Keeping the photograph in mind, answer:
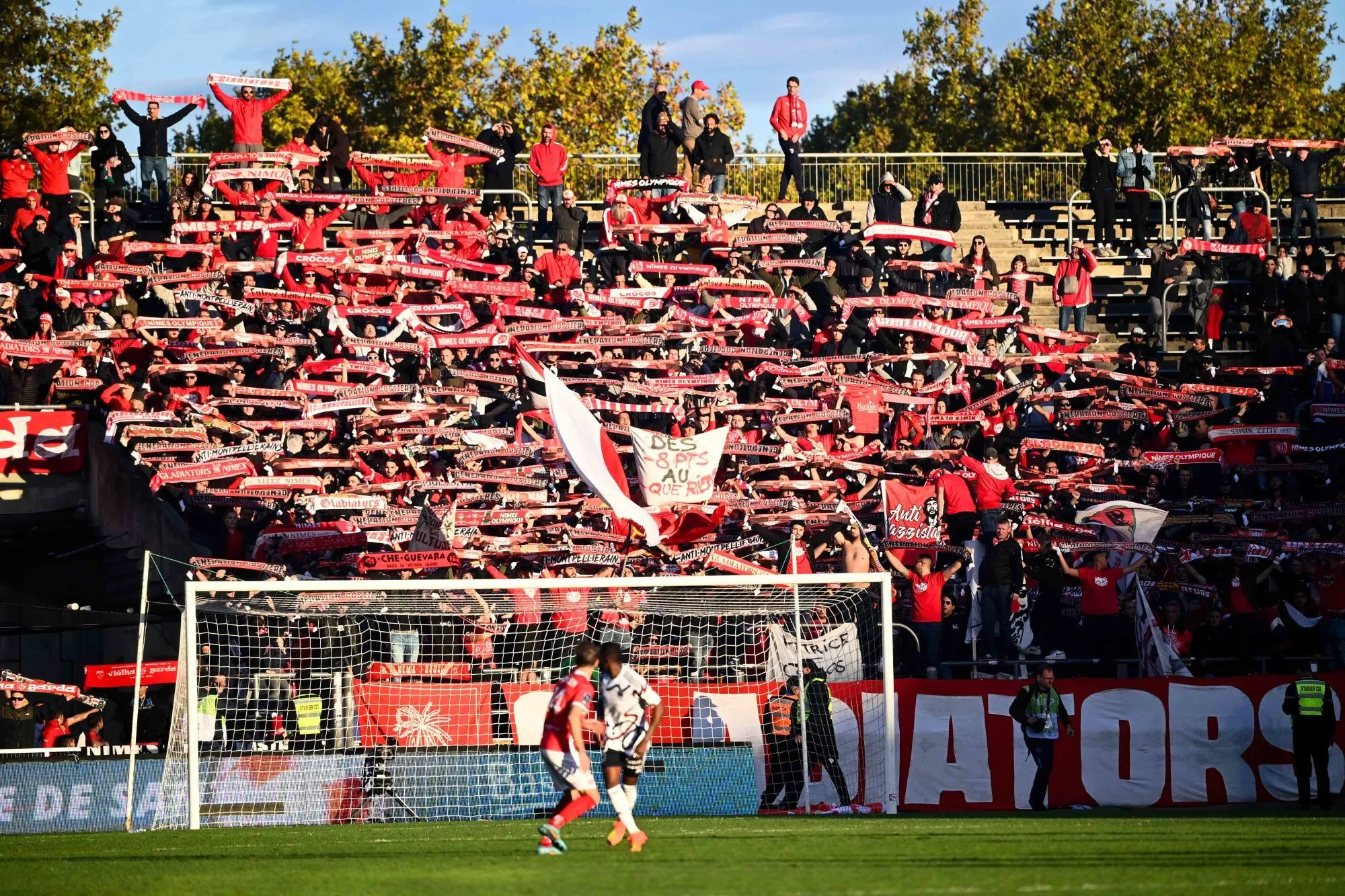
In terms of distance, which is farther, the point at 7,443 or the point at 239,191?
the point at 239,191

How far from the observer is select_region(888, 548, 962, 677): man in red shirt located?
1912cm

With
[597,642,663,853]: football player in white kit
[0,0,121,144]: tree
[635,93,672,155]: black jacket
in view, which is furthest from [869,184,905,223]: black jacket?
[0,0,121,144]: tree

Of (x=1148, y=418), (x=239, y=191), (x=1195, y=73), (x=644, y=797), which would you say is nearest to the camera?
(x=644, y=797)

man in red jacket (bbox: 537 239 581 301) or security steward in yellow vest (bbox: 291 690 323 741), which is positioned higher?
man in red jacket (bbox: 537 239 581 301)

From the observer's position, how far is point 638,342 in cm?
2348

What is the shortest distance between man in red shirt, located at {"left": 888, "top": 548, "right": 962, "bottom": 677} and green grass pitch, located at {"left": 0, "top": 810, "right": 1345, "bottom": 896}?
3.40 metres

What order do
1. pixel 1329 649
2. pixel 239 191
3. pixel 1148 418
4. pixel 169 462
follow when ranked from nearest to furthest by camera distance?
pixel 1329 649
pixel 169 462
pixel 1148 418
pixel 239 191

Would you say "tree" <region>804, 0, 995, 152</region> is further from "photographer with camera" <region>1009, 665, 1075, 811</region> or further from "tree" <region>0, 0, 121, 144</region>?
"photographer with camera" <region>1009, 665, 1075, 811</region>

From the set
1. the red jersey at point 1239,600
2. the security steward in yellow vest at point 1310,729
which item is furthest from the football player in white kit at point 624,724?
the red jersey at point 1239,600

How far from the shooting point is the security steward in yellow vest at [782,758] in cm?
1795

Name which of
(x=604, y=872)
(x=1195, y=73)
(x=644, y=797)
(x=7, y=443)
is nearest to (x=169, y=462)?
(x=7, y=443)

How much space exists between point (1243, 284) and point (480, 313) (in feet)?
38.3

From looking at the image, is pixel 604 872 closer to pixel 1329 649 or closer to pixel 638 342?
pixel 1329 649

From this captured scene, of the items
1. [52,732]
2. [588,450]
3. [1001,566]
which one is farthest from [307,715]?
[1001,566]
